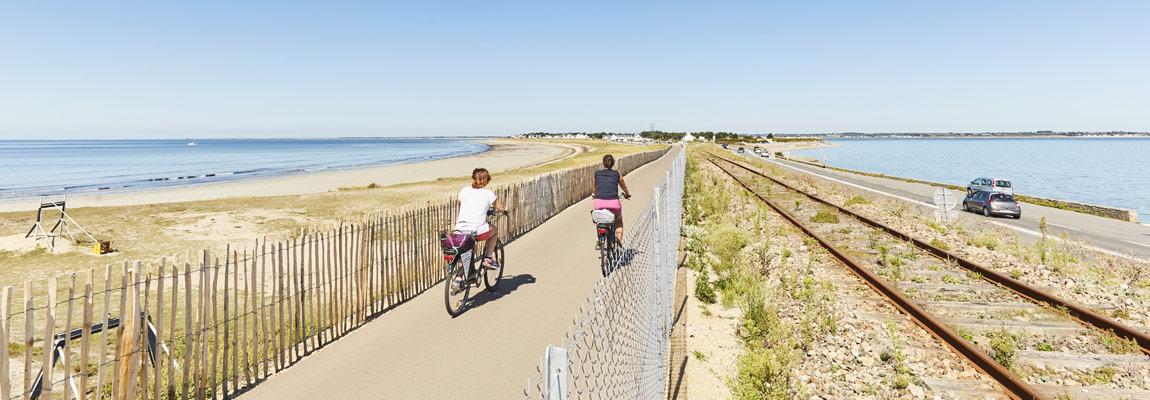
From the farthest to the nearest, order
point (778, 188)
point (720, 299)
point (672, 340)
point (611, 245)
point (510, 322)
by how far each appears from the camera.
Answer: point (778, 188) < point (611, 245) < point (720, 299) < point (510, 322) < point (672, 340)

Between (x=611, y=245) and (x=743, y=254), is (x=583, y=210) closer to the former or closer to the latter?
(x=743, y=254)

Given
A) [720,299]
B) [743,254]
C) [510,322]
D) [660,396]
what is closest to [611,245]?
[720,299]

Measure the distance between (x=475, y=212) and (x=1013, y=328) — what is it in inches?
285

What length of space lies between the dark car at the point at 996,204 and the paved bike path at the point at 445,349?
2346 centimetres

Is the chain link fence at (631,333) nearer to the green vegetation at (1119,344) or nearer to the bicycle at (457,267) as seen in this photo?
the bicycle at (457,267)

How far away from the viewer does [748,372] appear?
19.0 ft

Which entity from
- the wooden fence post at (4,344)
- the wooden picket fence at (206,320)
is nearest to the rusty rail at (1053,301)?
the wooden picket fence at (206,320)

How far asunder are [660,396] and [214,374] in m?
3.86

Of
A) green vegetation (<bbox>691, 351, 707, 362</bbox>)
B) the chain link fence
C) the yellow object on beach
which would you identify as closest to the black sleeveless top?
the chain link fence

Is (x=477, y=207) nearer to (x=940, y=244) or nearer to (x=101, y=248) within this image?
(x=940, y=244)

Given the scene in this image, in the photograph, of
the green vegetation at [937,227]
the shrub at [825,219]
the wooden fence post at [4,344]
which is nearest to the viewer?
the wooden fence post at [4,344]

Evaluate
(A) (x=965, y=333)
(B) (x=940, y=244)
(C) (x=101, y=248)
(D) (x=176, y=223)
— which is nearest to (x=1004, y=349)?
(A) (x=965, y=333)

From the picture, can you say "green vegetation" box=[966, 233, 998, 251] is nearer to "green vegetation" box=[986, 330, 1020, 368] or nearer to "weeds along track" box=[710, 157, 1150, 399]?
"weeds along track" box=[710, 157, 1150, 399]

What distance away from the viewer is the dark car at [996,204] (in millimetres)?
24672
